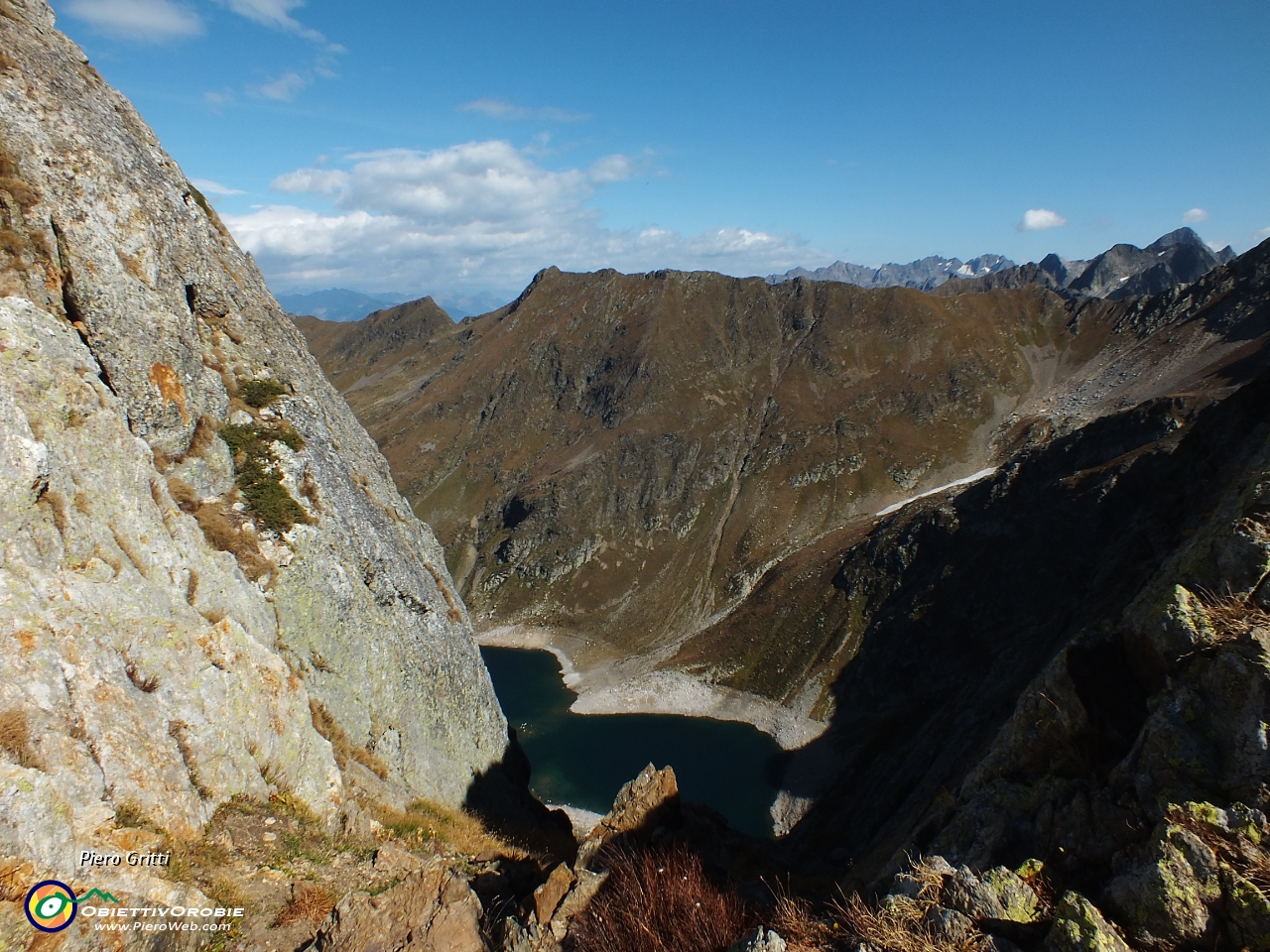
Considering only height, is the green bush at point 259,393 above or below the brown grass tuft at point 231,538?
above

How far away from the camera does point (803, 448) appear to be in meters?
189

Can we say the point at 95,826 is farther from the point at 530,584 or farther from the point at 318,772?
the point at 530,584

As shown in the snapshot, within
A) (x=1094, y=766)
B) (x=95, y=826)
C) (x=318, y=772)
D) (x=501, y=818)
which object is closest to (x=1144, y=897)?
(x=1094, y=766)

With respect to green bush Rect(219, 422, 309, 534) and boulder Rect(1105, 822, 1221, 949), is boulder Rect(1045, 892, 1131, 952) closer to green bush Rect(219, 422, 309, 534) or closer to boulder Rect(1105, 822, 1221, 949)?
boulder Rect(1105, 822, 1221, 949)

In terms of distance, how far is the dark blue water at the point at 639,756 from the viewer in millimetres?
94875

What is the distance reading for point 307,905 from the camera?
44.8ft

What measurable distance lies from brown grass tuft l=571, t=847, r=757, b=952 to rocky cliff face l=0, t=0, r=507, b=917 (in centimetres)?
981

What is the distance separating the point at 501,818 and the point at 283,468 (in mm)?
21004

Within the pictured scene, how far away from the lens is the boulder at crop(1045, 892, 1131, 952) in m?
8.12

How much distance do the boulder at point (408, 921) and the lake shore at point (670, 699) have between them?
313ft

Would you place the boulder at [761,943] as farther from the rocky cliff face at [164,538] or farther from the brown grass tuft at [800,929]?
the rocky cliff face at [164,538]

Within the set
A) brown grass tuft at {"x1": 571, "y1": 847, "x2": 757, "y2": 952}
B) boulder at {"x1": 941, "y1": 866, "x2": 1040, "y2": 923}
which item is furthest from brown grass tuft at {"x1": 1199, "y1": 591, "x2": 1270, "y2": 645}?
brown grass tuft at {"x1": 571, "y1": 847, "x2": 757, "y2": 952}

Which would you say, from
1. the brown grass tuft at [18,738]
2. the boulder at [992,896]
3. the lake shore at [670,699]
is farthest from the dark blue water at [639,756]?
the brown grass tuft at [18,738]

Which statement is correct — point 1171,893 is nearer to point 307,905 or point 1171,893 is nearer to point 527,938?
point 527,938
